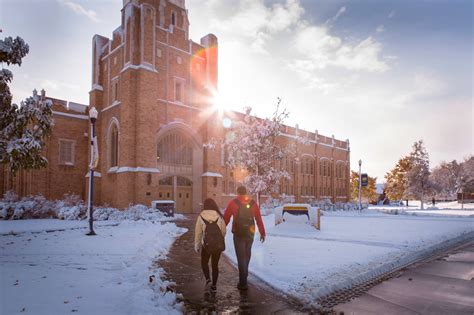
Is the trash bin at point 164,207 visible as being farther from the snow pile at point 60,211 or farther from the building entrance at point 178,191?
the building entrance at point 178,191

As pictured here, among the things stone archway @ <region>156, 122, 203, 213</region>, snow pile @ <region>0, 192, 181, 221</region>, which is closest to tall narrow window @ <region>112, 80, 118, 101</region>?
stone archway @ <region>156, 122, 203, 213</region>

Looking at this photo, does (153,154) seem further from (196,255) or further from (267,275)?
(267,275)

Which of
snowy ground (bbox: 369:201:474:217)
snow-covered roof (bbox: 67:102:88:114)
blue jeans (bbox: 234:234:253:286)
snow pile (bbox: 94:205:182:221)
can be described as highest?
snow-covered roof (bbox: 67:102:88:114)

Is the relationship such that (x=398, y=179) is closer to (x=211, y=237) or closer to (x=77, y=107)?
(x=77, y=107)

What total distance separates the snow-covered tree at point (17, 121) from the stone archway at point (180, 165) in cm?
1845

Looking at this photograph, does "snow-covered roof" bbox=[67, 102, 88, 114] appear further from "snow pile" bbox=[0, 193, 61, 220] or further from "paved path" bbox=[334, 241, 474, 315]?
"paved path" bbox=[334, 241, 474, 315]

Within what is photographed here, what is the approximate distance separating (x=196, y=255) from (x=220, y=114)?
2328cm

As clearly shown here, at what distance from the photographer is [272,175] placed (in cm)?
1706

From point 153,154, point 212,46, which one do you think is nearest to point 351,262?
point 153,154

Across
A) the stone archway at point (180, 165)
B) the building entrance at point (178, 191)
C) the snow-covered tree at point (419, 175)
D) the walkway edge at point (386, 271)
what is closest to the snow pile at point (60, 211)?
the building entrance at point (178, 191)

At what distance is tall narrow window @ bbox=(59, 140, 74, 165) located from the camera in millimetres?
28984

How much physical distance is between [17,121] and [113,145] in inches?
806

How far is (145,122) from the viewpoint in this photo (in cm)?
2666

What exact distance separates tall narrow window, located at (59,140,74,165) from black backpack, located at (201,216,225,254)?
26241mm
